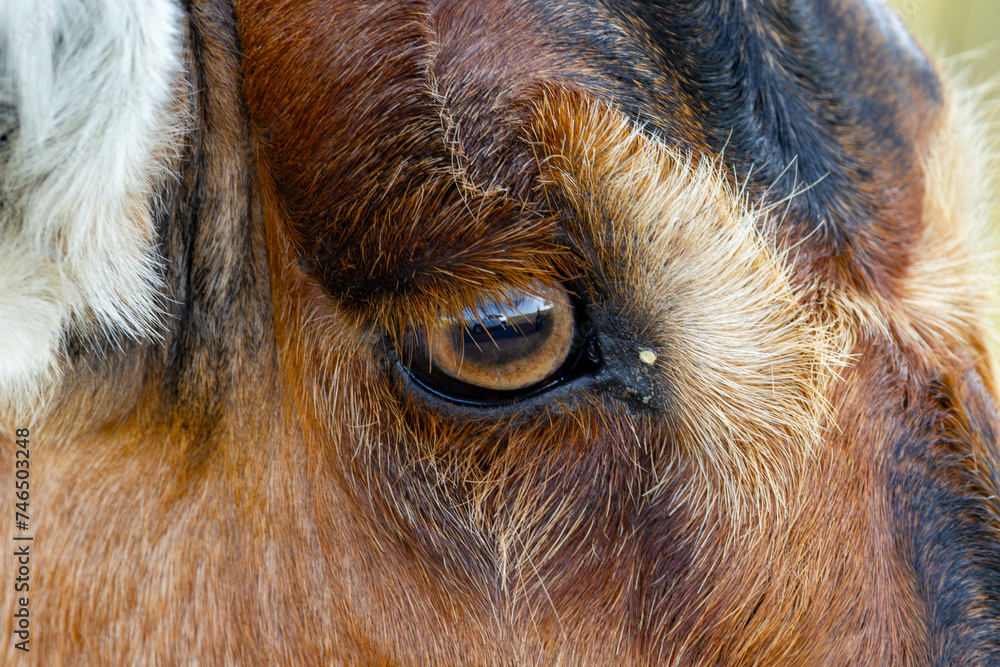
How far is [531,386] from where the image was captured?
1.29 metres

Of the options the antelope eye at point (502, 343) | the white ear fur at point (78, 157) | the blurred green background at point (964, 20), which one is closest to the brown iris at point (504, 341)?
the antelope eye at point (502, 343)

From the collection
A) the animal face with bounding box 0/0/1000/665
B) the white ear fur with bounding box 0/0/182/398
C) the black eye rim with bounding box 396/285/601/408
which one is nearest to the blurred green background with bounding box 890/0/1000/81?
the animal face with bounding box 0/0/1000/665

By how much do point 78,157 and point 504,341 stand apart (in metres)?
0.68

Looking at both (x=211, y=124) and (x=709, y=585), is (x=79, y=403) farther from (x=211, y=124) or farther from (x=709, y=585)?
(x=709, y=585)

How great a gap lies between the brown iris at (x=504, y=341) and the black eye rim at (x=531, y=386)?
0.01 meters

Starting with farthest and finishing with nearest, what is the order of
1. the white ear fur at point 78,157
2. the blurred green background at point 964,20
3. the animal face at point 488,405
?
the blurred green background at point 964,20 → the animal face at point 488,405 → the white ear fur at point 78,157

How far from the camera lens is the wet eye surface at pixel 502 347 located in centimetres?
125

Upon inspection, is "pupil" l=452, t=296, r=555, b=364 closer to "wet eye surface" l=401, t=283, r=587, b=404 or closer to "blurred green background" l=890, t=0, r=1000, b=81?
"wet eye surface" l=401, t=283, r=587, b=404

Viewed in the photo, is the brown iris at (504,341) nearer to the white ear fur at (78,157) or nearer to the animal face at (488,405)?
the animal face at (488,405)

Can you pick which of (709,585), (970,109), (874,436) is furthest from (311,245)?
(970,109)

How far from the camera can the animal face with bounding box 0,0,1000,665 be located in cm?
123

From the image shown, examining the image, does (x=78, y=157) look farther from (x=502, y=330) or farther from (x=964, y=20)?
(x=964, y=20)

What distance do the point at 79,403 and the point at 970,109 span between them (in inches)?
84.0

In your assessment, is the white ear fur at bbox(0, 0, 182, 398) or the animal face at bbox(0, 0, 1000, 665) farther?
the animal face at bbox(0, 0, 1000, 665)
